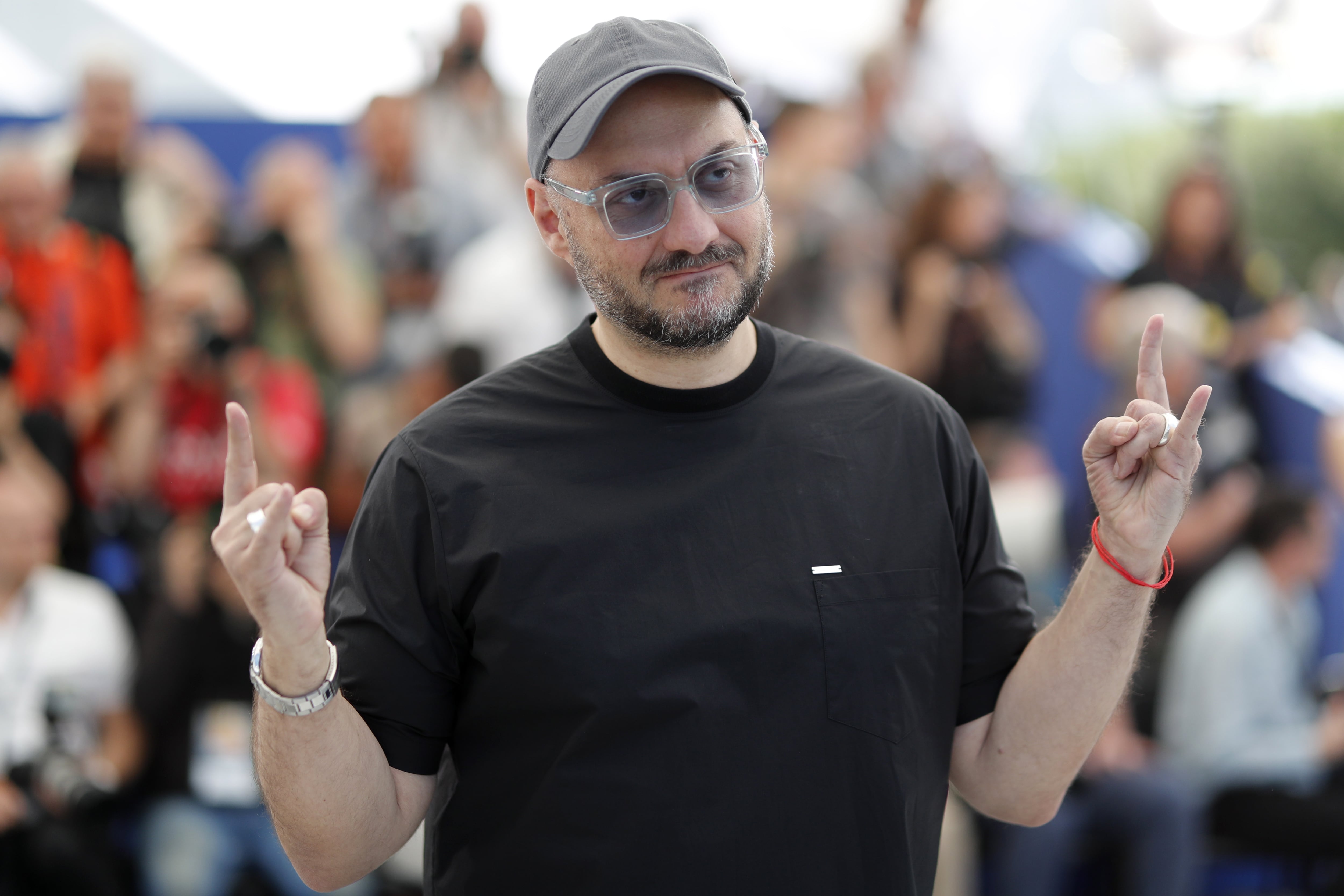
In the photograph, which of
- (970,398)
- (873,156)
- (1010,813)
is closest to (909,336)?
(970,398)

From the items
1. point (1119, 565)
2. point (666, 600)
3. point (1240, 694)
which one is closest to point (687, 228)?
point (666, 600)

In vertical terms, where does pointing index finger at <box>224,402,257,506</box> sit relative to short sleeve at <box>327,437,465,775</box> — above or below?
above

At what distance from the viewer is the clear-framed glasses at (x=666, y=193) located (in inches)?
60.1

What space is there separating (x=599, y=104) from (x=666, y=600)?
58 centimetres

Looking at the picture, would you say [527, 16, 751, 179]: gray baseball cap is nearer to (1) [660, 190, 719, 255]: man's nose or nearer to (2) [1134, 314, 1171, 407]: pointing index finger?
(1) [660, 190, 719, 255]: man's nose

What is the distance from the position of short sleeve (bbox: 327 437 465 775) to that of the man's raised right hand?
0.36 feet

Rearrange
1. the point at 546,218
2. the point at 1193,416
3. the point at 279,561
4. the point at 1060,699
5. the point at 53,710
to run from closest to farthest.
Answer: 1. the point at 279,561
2. the point at 1193,416
3. the point at 1060,699
4. the point at 546,218
5. the point at 53,710

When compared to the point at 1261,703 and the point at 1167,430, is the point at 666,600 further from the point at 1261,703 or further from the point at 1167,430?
the point at 1261,703

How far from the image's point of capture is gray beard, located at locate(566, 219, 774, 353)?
154 cm

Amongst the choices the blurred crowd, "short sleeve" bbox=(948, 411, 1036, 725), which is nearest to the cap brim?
"short sleeve" bbox=(948, 411, 1036, 725)

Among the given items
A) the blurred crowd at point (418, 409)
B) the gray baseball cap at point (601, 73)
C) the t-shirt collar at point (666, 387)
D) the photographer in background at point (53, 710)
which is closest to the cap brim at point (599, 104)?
the gray baseball cap at point (601, 73)

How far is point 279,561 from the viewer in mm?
1325

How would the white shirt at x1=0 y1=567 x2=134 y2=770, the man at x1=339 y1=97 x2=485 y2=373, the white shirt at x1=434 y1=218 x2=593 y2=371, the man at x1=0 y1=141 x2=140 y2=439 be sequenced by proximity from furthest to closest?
the man at x1=339 y1=97 x2=485 y2=373 → the white shirt at x1=434 y1=218 x2=593 y2=371 → the man at x1=0 y1=141 x2=140 y2=439 → the white shirt at x1=0 y1=567 x2=134 y2=770

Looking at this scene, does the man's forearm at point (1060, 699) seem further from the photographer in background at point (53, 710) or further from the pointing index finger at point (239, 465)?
the photographer in background at point (53, 710)
